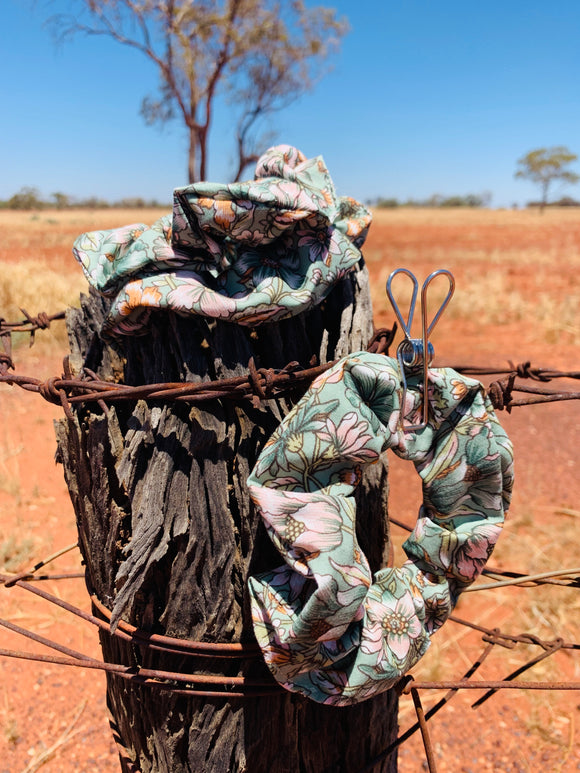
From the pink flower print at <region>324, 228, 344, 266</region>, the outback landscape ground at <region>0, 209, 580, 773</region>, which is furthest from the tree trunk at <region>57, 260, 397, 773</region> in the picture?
the outback landscape ground at <region>0, 209, 580, 773</region>

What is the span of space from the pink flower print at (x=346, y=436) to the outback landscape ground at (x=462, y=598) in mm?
2182

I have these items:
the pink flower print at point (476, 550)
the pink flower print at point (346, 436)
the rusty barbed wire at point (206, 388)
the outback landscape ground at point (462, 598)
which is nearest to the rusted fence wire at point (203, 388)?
the rusty barbed wire at point (206, 388)

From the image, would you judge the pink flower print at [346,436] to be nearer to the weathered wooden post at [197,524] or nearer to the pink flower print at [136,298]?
the weathered wooden post at [197,524]

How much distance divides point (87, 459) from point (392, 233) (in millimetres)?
23064

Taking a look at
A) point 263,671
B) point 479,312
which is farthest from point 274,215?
point 479,312

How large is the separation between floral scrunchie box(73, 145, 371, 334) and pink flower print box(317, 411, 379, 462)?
0.65ft

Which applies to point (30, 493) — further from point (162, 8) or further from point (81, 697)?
point (162, 8)

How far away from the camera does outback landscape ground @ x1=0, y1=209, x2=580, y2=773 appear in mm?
2367

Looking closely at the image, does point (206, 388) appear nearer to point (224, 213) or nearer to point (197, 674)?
point (224, 213)

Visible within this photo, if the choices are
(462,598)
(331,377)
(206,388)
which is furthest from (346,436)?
(462,598)

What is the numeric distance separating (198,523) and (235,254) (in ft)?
1.44

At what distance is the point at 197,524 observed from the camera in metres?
0.92

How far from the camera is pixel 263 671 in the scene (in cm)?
99

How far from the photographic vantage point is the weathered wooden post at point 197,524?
901 millimetres
